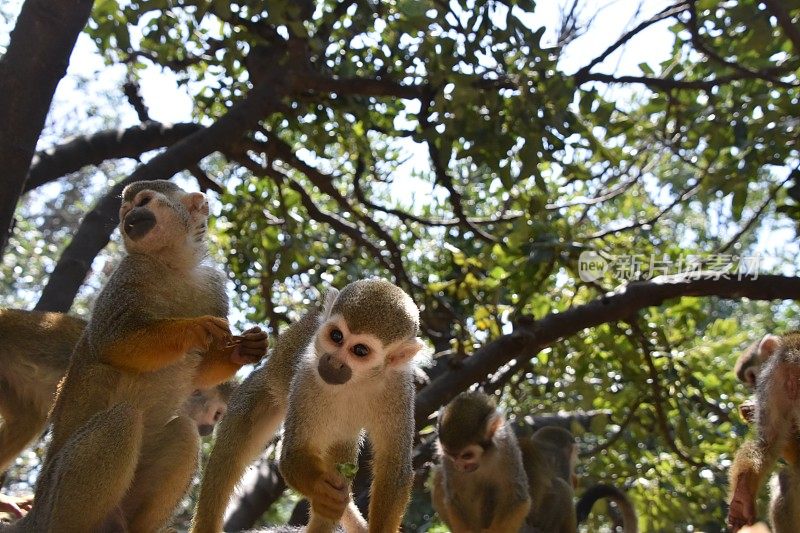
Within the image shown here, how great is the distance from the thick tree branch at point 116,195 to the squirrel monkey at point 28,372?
0.38 m

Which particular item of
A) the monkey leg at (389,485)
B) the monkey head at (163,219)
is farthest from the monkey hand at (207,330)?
the monkey leg at (389,485)

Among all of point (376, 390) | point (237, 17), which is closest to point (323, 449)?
point (376, 390)

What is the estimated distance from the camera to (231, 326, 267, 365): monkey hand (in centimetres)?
257

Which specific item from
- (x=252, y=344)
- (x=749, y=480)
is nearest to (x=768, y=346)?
(x=749, y=480)

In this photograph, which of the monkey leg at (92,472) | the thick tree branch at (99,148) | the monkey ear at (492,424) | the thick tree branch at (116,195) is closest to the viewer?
the monkey leg at (92,472)

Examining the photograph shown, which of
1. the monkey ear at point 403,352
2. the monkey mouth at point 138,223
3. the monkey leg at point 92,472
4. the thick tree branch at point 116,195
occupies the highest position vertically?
the thick tree branch at point 116,195

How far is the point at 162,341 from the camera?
244 cm

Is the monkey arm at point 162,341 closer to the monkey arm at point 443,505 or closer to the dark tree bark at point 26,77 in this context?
the dark tree bark at point 26,77

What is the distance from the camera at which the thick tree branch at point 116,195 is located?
400 centimetres

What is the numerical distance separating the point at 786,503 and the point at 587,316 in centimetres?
131

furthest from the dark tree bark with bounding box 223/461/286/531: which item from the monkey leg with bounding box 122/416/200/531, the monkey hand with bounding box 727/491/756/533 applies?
the monkey hand with bounding box 727/491/756/533

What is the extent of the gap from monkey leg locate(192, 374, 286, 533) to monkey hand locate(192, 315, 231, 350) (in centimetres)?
36

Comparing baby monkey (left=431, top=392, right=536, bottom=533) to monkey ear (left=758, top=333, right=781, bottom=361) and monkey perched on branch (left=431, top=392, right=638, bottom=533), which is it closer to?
monkey perched on branch (left=431, top=392, right=638, bottom=533)

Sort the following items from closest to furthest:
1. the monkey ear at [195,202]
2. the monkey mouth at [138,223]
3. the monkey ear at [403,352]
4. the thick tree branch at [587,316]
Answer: the monkey ear at [403,352] → the monkey mouth at [138,223] → the monkey ear at [195,202] → the thick tree branch at [587,316]
